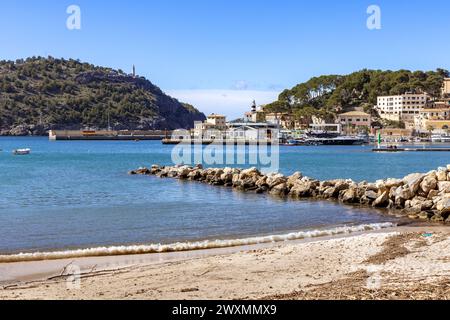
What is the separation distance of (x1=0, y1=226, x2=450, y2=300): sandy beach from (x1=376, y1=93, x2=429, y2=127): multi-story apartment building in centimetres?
14152

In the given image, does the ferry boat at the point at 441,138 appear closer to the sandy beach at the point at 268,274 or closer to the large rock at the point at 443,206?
the large rock at the point at 443,206

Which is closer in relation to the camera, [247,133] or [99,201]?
[99,201]

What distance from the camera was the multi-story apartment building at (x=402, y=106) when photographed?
149500mm

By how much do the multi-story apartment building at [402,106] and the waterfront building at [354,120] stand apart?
28.9 ft

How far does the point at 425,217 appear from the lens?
754 inches

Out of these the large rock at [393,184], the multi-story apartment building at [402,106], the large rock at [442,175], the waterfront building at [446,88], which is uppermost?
the waterfront building at [446,88]

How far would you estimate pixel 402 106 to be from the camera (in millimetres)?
148875

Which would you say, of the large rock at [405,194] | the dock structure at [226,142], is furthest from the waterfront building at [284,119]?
the large rock at [405,194]

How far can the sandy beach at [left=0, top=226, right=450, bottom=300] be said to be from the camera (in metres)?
8.58

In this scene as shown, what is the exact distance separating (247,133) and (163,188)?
94.9m

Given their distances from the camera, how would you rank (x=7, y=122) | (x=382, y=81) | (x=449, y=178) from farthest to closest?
(x=7, y=122) → (x=382, y=81) → (x=449, y=178)

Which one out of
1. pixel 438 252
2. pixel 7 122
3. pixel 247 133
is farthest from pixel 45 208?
pixel 7 122
